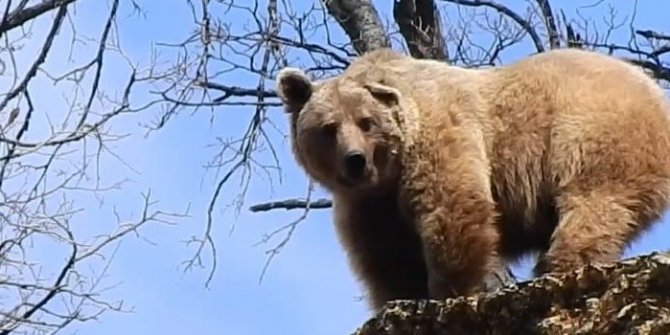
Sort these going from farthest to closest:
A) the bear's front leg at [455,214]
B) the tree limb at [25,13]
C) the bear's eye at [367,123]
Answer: the tree limb at [25,13] → the bear's eye at [367,123] → the bear's front leg at [455,214]

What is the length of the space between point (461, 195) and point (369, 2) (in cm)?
418

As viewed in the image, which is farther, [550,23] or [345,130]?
[550,23]

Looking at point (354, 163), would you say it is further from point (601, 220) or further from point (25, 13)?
point (25, 13)

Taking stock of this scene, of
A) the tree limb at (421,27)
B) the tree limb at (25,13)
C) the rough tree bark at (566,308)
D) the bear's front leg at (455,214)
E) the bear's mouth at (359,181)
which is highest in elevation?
the tree limb at (25,13)

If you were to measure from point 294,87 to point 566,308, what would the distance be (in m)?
3.31

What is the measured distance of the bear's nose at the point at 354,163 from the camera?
5.56 m

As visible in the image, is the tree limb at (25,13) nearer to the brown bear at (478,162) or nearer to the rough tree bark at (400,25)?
the rough tree bark at (400,25)

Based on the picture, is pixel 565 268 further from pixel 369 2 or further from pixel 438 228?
pixel 369 2

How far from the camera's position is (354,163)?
559 centimetres

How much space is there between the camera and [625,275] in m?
2.77

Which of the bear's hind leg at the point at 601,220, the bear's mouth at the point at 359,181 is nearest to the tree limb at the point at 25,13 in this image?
the bear's mouth at the point at 359,181

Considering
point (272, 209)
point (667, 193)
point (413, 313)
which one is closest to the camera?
point (413, 313)

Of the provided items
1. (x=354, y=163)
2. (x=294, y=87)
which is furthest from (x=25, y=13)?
(x=354, y=163)

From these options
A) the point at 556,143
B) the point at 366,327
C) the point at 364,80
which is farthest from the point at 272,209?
the point at 366,327
